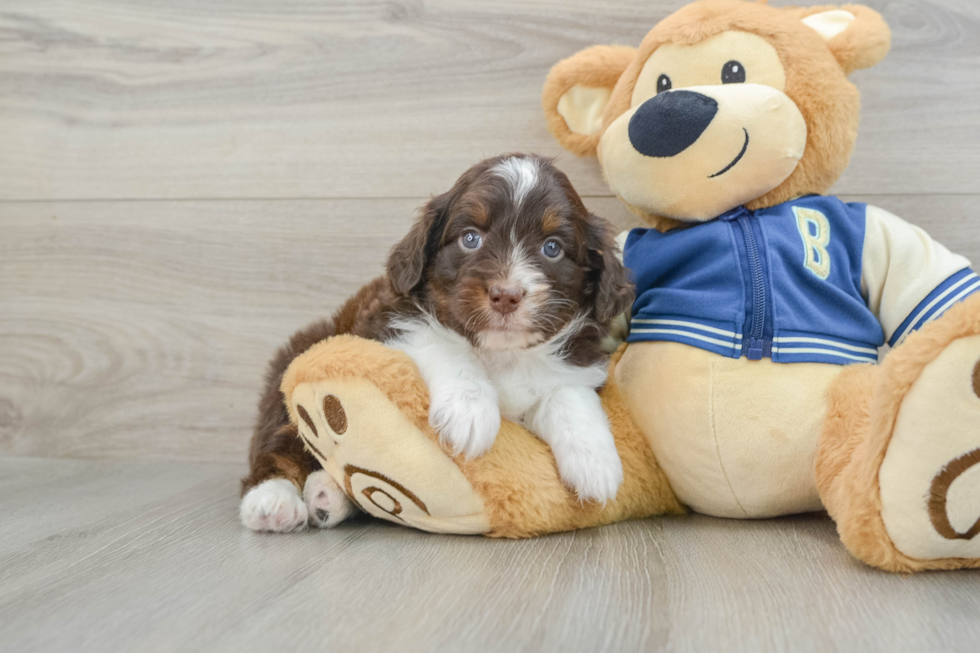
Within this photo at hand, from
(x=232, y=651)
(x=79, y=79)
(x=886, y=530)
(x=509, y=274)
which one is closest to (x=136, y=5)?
(x=79, y=79)

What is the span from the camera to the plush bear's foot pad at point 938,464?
1.17 metres

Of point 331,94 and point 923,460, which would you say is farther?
Result: point 331,94

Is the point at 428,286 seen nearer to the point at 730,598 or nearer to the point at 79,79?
the point at 730,598

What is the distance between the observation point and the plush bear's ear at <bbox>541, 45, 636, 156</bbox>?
1967 millimetres

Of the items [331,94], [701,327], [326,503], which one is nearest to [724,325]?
[701,327]

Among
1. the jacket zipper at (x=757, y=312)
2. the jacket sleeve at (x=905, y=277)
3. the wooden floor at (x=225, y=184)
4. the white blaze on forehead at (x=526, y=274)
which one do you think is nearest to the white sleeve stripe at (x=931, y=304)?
the jacket sleeve at (x=905, y=277)

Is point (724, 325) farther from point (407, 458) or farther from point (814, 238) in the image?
point (407, 458)

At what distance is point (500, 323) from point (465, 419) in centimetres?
20

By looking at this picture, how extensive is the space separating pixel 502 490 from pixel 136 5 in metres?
2.11

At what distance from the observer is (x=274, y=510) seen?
1640 mm

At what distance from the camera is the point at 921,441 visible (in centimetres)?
121

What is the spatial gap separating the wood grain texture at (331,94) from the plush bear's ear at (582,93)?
26 cm

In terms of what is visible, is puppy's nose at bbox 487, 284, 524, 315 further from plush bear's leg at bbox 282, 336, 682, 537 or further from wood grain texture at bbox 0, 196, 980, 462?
wood grain texture at bbox 0, 196, 980, 462

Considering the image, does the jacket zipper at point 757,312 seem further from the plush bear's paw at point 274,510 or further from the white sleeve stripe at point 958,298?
the plush bear's paw at point 274,510
